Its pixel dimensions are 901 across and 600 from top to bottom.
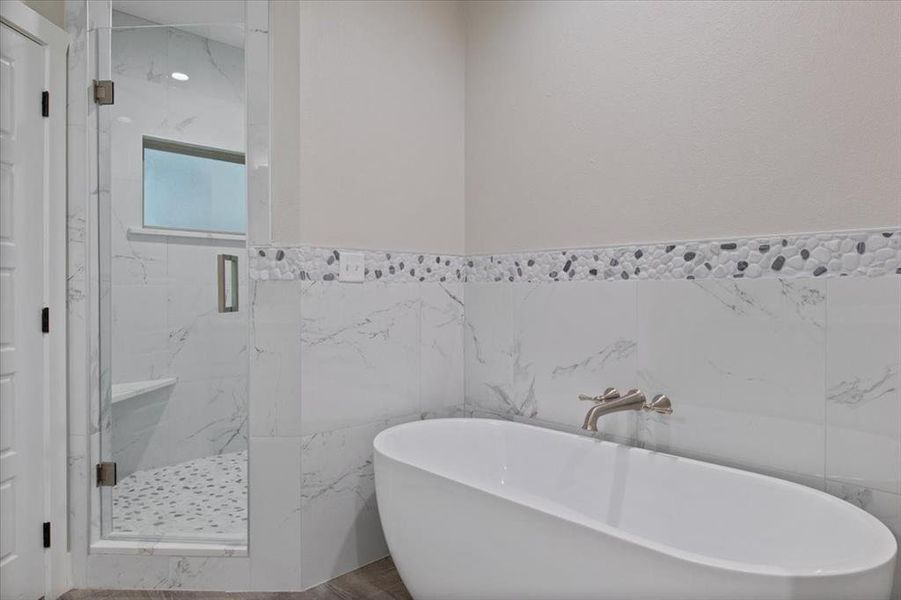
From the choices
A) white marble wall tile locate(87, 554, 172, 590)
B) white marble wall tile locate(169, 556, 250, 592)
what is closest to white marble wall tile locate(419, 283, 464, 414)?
white marble wall tile locate(169, 556, 250, 592)

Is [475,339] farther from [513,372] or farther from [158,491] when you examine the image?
[158,491]

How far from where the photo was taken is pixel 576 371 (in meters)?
2.33

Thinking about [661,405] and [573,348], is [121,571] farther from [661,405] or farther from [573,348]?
[661,405]

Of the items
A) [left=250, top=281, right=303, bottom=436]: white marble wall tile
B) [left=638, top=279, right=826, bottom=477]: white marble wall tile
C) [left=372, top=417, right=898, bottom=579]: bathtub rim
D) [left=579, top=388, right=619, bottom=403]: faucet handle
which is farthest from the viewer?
[left=250, top=281, right=303, bottom=436]: white marble wall tile

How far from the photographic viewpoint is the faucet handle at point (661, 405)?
2006 mm

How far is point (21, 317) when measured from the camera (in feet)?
6.57

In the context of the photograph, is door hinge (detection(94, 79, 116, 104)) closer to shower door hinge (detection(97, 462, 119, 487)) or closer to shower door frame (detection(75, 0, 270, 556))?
shower door frame (detection(75, 0, 270, 556))

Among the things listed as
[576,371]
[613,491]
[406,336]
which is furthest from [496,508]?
[406,336]

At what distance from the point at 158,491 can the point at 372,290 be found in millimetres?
1178

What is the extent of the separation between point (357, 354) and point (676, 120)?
1507 mm

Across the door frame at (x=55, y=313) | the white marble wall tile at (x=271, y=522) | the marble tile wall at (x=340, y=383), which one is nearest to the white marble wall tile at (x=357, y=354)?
the marble tile wall at (x=340, y=383)

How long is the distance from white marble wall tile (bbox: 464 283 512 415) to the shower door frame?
1.04m

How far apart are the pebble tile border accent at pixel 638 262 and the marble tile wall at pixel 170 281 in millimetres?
300

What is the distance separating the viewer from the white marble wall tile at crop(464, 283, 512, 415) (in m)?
2.59
